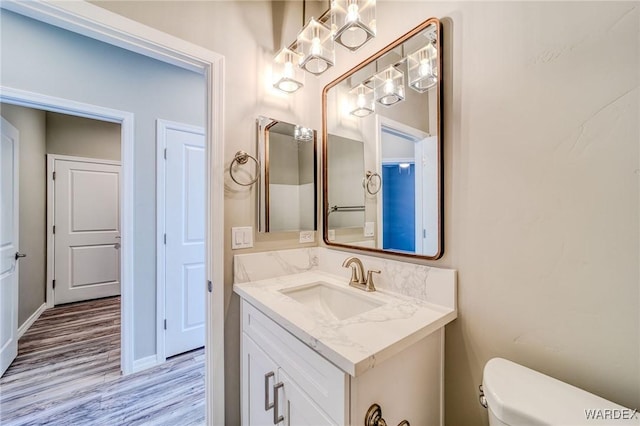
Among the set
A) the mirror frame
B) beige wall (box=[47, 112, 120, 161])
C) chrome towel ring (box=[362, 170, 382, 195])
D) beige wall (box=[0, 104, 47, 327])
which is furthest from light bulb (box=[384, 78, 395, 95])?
beige wall (box=[47, 112, 120, 161])

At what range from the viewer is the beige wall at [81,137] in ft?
11.1

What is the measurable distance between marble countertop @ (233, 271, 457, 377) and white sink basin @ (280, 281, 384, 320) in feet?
0.15

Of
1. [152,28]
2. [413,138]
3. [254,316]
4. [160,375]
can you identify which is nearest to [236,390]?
[254,316]

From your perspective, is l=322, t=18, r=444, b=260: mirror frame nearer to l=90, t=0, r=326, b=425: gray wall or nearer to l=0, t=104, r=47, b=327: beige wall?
l=90, t=0, r=326, b=425: gray wall

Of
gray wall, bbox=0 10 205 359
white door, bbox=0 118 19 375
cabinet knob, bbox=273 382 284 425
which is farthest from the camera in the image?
white door, bbox=0 118 19 375

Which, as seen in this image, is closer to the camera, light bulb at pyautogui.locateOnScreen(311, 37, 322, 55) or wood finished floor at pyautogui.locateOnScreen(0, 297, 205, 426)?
light bulb at pyautogui.locateOnScreen(311, 37, 322, 55)

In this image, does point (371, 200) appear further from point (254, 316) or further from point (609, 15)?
point (609, 15)

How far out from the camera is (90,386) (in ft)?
6.10

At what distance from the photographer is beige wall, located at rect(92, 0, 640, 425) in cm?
67

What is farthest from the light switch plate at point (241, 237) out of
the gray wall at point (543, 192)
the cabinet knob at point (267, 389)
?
the gray wall at point (543, 192)

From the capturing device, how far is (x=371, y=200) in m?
1.35

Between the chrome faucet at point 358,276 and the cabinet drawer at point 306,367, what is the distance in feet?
1.54

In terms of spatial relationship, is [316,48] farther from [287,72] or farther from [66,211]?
[66,211]

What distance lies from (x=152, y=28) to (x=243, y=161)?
68 cm
